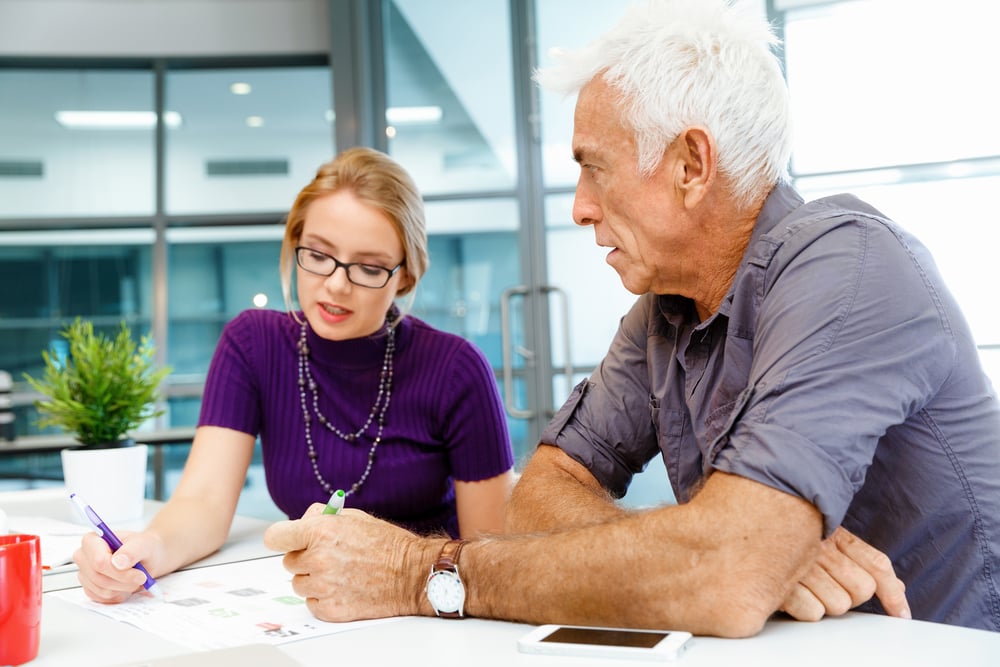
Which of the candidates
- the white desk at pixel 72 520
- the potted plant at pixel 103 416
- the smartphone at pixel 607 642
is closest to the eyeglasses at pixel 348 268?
the potted plant at pixel 103 416

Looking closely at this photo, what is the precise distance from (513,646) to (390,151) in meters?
4.16

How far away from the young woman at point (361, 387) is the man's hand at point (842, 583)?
924mm

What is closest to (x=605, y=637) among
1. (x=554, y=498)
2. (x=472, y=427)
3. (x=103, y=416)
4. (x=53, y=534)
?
(x=554, y=498)

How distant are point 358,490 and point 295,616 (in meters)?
0.76

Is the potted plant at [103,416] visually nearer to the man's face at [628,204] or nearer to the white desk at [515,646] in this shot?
the white desk at [515,646]

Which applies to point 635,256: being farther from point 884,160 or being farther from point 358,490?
point 884,160

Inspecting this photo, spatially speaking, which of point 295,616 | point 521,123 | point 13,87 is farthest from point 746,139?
point 13,87

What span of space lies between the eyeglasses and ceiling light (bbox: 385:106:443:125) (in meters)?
3.02

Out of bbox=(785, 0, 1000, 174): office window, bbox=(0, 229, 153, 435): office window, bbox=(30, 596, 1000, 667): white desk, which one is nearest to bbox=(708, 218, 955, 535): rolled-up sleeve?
bbox=(30, 596, 1000, 667): white desk

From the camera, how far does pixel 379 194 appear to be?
1788 millimetres

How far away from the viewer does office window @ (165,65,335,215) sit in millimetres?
5262

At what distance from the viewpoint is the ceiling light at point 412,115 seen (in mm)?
4680

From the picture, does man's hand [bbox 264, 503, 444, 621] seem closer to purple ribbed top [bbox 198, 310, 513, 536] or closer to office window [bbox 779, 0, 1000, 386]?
purple ribbed top [bbox 198, 310, 513, 536]

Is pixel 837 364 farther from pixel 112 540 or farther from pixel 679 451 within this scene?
pixel 112 540
